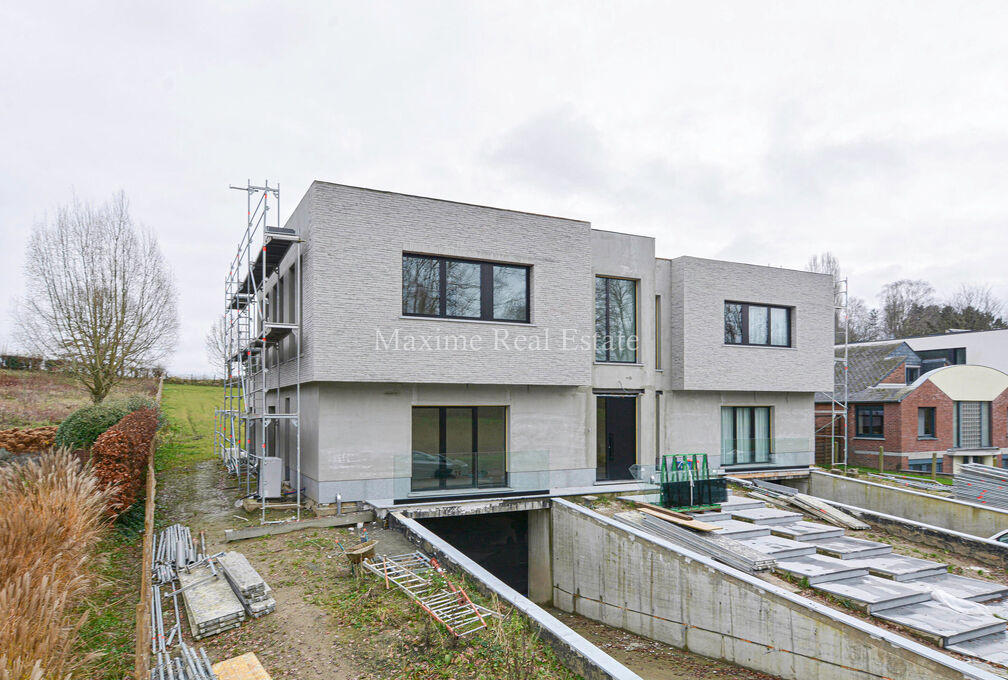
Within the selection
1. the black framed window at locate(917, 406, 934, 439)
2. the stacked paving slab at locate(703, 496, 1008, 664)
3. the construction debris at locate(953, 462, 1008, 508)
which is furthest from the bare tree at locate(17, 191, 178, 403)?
the black framed window at locate(917, 406, 934, 439)

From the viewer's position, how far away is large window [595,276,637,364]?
1659 cm

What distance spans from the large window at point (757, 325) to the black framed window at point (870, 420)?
9.58 m

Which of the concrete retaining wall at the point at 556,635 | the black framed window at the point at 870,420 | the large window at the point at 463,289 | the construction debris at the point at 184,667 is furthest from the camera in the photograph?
the black framed window at the point at 870,420

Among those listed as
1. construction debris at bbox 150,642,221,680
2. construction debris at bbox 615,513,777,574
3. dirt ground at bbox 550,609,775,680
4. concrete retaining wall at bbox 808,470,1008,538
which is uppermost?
construction debris at bbox 150,642,221,680

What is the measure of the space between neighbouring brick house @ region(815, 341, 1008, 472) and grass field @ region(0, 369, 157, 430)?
3168 centimetres

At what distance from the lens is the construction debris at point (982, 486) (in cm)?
1538

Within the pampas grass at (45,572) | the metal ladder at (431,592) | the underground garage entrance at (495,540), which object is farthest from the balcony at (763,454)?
the pampas grass at (45,572)

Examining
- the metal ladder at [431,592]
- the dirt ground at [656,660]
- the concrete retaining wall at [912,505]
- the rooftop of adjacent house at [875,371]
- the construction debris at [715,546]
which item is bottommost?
the dirt ground at [656,660]

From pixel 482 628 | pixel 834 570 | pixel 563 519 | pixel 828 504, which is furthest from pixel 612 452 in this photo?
pixel 482 628

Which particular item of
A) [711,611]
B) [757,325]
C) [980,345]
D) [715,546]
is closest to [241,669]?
[711,611]

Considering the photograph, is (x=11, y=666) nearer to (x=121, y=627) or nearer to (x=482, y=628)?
(x=121, y=627)

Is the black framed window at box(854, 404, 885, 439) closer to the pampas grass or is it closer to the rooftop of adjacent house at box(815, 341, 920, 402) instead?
the rooftop of adjacent house at box(815, 341, 920, 402)

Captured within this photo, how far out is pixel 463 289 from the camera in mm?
13977

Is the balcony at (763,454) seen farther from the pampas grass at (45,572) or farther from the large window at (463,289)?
the pampas grass at (45,572)
